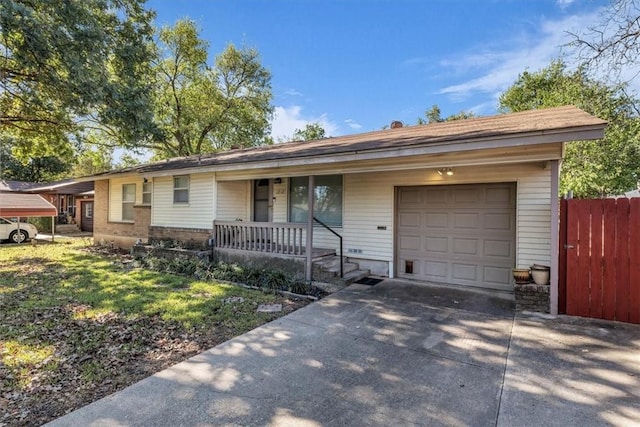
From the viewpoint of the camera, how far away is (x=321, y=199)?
917cm

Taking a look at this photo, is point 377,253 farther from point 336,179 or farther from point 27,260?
point 27,260

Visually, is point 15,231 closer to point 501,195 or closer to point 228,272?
point 228,272

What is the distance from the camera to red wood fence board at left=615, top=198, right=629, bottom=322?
4.95 meters

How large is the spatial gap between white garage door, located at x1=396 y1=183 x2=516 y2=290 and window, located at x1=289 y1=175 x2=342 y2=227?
170 cm

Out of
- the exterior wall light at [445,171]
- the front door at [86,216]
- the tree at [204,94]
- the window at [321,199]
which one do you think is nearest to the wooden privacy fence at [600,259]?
the exterior wall light at [445,171]

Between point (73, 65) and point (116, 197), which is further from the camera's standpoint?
point (116, 197)

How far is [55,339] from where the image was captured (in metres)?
4.39

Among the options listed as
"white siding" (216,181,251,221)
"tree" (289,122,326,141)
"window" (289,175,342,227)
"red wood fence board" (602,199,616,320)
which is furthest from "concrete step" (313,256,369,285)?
"tree" (289,122,326,141)

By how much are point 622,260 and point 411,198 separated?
3890 mm

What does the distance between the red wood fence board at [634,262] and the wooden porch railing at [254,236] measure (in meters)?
6.01

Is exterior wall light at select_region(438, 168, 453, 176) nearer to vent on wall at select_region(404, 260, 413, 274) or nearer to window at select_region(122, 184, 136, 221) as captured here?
vent on wall at select_region(404, 260, 413, 274)

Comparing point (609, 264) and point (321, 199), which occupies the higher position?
point (321, 199)

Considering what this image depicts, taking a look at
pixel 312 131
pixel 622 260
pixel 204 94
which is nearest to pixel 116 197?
pixel 204 94

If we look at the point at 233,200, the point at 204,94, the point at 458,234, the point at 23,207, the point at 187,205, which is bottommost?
the point at 458,234
